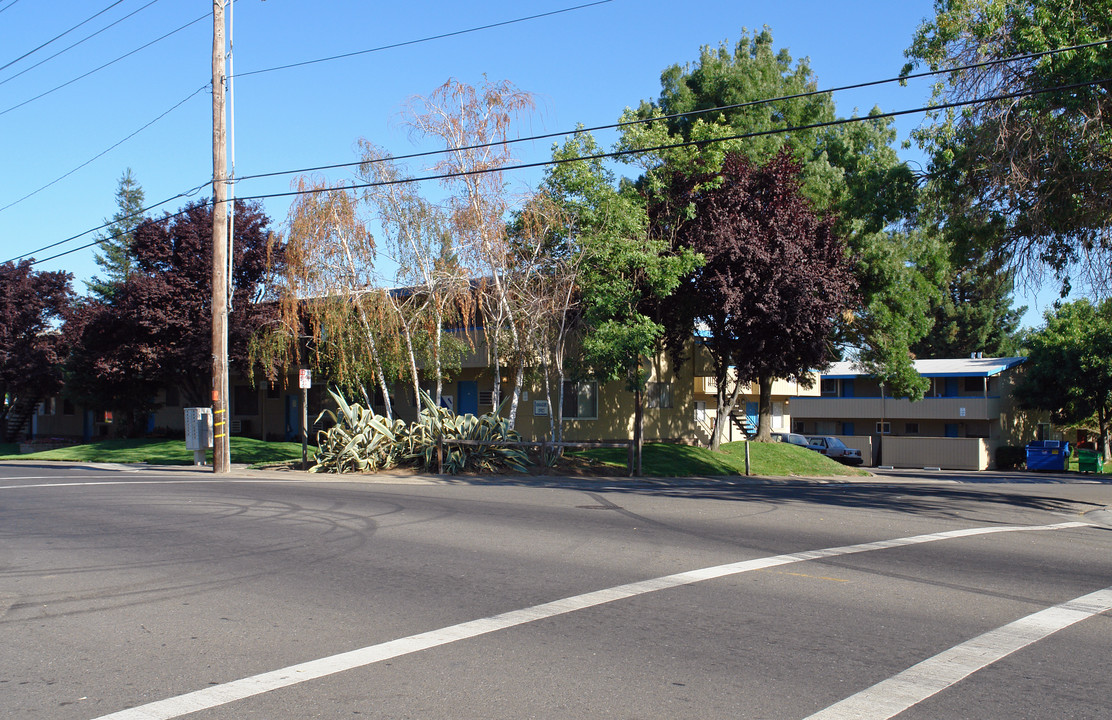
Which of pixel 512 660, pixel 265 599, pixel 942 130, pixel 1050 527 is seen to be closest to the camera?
pixel 512 660

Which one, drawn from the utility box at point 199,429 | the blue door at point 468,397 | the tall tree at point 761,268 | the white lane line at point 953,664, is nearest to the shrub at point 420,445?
the utility box at point 199,429

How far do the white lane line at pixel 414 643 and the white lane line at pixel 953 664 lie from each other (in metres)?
2.61

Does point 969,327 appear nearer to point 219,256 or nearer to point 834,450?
point 834,450

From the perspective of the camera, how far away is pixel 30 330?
134 ft

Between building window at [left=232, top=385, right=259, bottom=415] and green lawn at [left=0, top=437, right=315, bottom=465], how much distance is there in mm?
4319

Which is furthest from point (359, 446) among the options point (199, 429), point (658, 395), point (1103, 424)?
point (1103, 424)

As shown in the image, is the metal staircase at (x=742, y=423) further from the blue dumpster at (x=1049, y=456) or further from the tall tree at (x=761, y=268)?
the blue dumpster at (x=1049, y=456)

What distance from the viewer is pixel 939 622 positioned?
7.07 m

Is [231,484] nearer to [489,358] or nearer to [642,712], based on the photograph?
[489,358]

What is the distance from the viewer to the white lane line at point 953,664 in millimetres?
5086

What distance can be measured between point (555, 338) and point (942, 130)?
36.6 ft

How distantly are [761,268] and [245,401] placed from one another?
2462 cm

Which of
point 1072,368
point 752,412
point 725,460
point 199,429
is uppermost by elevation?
point 1072,368

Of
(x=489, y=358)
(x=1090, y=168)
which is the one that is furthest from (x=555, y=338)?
(x=1090, y=168)
